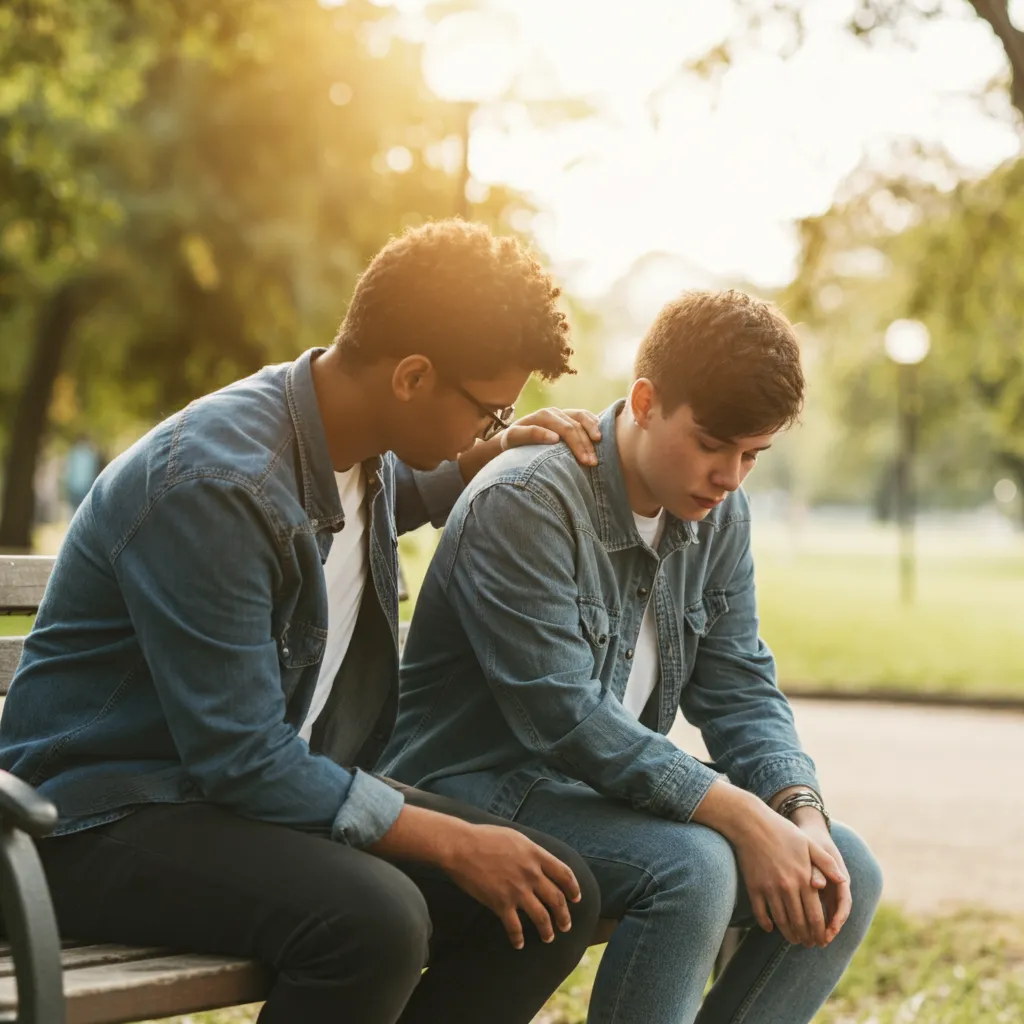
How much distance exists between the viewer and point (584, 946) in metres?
2.50

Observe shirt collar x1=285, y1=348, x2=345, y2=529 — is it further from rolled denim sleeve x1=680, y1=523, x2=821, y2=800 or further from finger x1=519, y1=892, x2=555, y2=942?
rolled denim sleeve x1=680, y1=523, x2=821, y2=800

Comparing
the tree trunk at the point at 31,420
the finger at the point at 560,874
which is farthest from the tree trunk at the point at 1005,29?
the tree trunk at the point at 31,420

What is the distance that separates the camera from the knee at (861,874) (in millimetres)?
2787

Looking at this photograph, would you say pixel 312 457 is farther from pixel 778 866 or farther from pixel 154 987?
pixel 778 866

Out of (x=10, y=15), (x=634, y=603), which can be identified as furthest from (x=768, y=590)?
(x=634, y=603)

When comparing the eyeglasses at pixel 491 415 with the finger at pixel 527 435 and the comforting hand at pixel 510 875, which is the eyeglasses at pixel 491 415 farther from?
the comforting hand at pixel 510 875

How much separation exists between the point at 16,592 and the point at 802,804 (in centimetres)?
157

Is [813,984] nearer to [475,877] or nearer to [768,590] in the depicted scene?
[475,877]

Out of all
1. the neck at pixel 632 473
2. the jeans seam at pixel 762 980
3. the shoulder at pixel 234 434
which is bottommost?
the jeans seam at pixel 762 980

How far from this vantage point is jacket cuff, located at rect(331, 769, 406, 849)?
2293 mm

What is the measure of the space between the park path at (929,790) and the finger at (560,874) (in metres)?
3.52

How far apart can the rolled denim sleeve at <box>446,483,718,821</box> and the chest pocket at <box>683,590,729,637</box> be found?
327mm

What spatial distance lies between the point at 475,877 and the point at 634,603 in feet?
2.61

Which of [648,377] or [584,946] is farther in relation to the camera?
[648,377]
